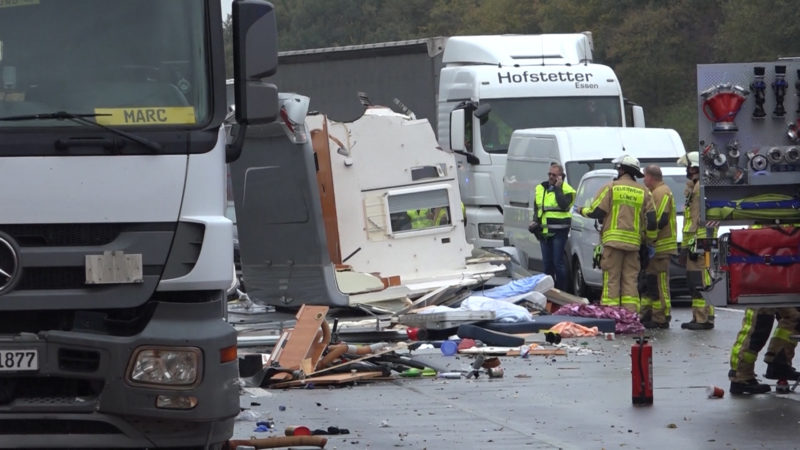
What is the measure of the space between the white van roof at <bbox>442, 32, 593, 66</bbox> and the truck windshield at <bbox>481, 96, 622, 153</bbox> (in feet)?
2.42

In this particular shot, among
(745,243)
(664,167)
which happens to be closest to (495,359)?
(745,243)

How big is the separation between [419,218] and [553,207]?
3186mm

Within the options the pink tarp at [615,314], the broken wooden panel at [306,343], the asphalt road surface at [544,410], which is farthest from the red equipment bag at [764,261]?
the pink tarp at [615,314]

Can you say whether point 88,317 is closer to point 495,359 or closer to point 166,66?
point 166,66

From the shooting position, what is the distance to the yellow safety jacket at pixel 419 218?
17719mm

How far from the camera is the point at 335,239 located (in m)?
17.3

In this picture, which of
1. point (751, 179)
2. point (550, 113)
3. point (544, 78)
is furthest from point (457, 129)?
point (751, 179)

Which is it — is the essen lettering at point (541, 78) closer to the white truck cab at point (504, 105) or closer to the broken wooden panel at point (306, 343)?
the white truck cab at point (504, 105)

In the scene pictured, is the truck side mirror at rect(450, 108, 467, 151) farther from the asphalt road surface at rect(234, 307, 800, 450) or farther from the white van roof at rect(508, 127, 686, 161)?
the asphalt road surface at rect(234, 307, 800, 450)

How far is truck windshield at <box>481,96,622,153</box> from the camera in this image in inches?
964

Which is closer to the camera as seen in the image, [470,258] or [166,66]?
[166,66]

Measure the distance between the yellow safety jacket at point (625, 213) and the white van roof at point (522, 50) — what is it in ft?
26.2

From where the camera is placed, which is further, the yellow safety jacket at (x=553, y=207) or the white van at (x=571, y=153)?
the white van at (x=571, y=153)

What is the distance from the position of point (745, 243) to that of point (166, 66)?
17.1 ft
